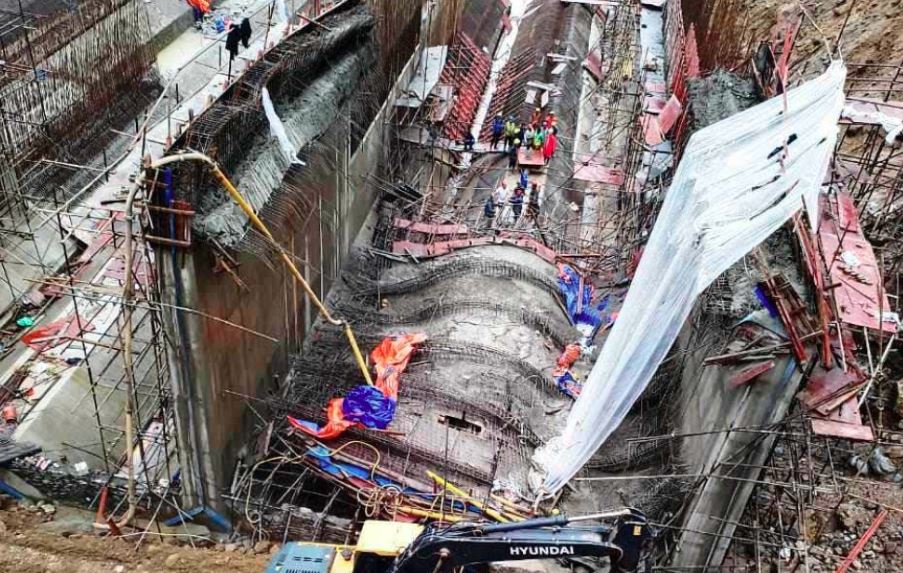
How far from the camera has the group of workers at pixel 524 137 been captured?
879 inches

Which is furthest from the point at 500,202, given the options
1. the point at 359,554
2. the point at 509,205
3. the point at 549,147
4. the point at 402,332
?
the point at 359,554

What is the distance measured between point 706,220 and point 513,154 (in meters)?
13.1

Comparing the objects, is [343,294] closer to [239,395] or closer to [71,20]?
[239,395]

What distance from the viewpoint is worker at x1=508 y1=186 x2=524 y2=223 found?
20.6 m

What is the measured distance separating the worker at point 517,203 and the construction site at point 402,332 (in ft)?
0.30

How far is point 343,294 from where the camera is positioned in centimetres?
1700

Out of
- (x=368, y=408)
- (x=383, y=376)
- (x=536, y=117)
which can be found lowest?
(x=368, y=408)

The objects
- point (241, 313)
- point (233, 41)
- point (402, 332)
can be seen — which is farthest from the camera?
point (402, 332)

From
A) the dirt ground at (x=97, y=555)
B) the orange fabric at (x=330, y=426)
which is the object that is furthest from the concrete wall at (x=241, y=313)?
the dirt ground at (x=97, y=555)

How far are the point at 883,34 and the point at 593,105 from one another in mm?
9877

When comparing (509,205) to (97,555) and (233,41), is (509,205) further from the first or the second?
(97,555)

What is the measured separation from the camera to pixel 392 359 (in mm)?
14055

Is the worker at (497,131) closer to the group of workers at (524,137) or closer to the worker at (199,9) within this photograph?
the group of workers at (524,137)

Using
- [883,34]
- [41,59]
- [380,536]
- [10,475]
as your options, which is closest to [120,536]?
[10,475]
